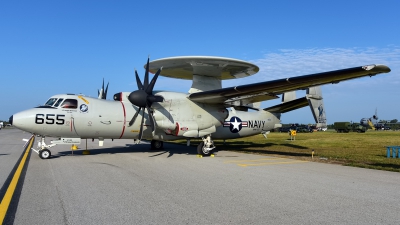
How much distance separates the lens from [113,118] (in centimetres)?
1609

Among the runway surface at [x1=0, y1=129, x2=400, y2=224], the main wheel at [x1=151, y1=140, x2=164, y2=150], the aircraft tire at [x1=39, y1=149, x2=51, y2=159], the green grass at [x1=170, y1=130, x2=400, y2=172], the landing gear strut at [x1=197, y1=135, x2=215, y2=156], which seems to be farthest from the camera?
the main wheel at [x1=151, y1=140, x2=164, y2=150]

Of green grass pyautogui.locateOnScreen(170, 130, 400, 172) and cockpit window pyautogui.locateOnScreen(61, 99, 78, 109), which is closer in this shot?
green grass pyautogui.locateOnScreen(170, 130, 400, 172)

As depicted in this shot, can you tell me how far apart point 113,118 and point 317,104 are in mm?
13770

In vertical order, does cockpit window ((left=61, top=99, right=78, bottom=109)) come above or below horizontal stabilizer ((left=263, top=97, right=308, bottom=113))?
below

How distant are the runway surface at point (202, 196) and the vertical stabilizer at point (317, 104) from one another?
29.1 ft

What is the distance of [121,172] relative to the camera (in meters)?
10.9

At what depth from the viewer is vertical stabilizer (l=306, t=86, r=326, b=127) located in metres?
20.3

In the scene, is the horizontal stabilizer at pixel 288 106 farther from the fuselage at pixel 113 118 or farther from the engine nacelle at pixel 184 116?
the engine nacelle at pixel 184 116

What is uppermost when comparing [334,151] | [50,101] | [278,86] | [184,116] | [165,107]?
[278,86]

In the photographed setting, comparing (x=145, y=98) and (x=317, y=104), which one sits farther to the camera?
(x=317, y=104)

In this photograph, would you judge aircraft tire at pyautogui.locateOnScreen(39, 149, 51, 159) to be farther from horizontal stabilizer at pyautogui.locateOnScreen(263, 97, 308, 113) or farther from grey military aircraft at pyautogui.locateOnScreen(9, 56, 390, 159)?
horizontal stabilizer at pyautogui.locateOnScreen(263, 97, 308, 113)

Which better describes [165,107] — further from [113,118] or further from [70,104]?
[70,104]

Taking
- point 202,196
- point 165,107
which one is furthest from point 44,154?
point 202,196

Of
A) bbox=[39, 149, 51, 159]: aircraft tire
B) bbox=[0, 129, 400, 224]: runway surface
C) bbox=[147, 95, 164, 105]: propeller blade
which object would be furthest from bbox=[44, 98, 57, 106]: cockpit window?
bbox=[147, 95, 164, 105]: propeller blade
